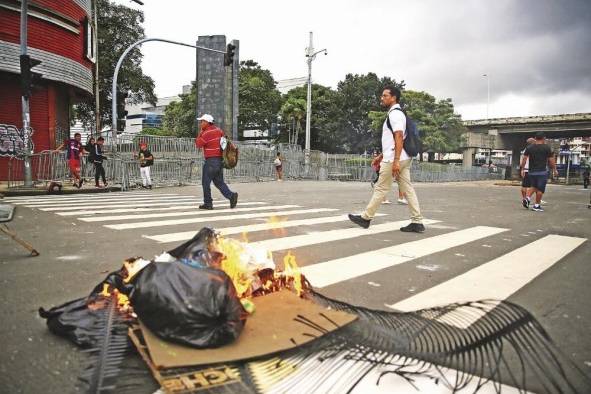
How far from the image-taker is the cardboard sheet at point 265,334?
6.70 feet

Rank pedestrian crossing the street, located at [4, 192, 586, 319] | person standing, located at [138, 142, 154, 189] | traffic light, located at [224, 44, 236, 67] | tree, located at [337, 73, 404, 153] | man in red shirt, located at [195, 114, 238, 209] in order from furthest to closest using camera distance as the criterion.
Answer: tree, located at [337, 73, 404, 153], traffic light, located at [224, 44, 236, 67], person standing, located at [138, 142, 154, 189], man in red shirt, located at [195, 114, 238, 209], pedestrian crossing the street, located at [4, 192, 586, 319]

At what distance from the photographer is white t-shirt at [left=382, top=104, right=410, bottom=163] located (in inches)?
249

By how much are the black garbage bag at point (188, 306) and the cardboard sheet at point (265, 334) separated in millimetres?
49

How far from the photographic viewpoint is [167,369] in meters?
1.95

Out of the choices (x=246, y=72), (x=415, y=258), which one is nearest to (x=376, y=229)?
(x=415, y=258)

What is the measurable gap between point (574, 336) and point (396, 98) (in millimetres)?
4580

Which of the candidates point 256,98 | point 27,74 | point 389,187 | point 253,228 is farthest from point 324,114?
point 253,228

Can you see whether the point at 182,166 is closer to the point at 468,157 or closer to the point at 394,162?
the point at 394,162

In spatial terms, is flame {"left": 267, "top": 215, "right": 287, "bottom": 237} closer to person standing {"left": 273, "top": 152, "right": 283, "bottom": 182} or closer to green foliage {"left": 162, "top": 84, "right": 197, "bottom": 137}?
person standing {"left": 273, "top": 152, "right": 283, "bottom": 182}

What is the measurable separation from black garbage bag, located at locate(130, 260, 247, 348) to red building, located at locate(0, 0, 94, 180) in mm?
16167

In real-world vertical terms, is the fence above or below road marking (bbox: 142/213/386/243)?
above

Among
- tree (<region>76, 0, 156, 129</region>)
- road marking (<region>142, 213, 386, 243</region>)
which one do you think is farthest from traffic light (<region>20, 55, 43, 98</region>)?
tree (<region>76, 0, 156, 129</region>)

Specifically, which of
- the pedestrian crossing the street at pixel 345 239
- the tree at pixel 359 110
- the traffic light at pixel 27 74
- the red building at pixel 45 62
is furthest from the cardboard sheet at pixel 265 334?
the tree at pixel 359 110

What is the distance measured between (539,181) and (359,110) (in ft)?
139
